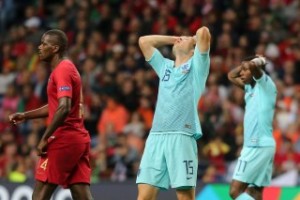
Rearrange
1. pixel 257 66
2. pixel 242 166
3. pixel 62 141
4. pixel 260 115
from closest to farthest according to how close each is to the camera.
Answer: pixel 62 141 → pixel 257 66 → pixel 260 115 → pixel 242 166

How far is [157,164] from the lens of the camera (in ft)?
33.2

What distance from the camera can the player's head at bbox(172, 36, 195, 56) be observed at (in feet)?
33.8

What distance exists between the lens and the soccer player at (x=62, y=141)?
9852 mm

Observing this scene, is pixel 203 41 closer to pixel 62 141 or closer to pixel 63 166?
pixel 62 141

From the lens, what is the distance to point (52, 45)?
1001 centimetres

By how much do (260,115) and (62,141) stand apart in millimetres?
2890

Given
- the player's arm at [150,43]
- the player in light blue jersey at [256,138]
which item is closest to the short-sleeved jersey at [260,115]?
the player in light blue jersey at [256,138]

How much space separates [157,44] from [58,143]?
5.10 feet

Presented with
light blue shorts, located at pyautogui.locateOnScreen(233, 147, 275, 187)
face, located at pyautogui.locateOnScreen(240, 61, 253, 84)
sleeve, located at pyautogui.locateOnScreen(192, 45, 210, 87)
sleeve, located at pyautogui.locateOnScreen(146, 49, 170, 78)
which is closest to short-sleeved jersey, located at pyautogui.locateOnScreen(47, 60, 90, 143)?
sleeve, located at pyautogui.locateOnScreen(146, 49, 170, 78)

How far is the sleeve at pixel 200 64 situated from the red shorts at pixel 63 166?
1288 mm

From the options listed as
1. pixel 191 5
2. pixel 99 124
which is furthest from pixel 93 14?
pixel 99 124

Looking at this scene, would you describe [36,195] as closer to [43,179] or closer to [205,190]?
[43,179]

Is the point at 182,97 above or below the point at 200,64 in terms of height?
below

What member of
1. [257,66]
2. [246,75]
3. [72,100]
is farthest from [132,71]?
[72,100]
